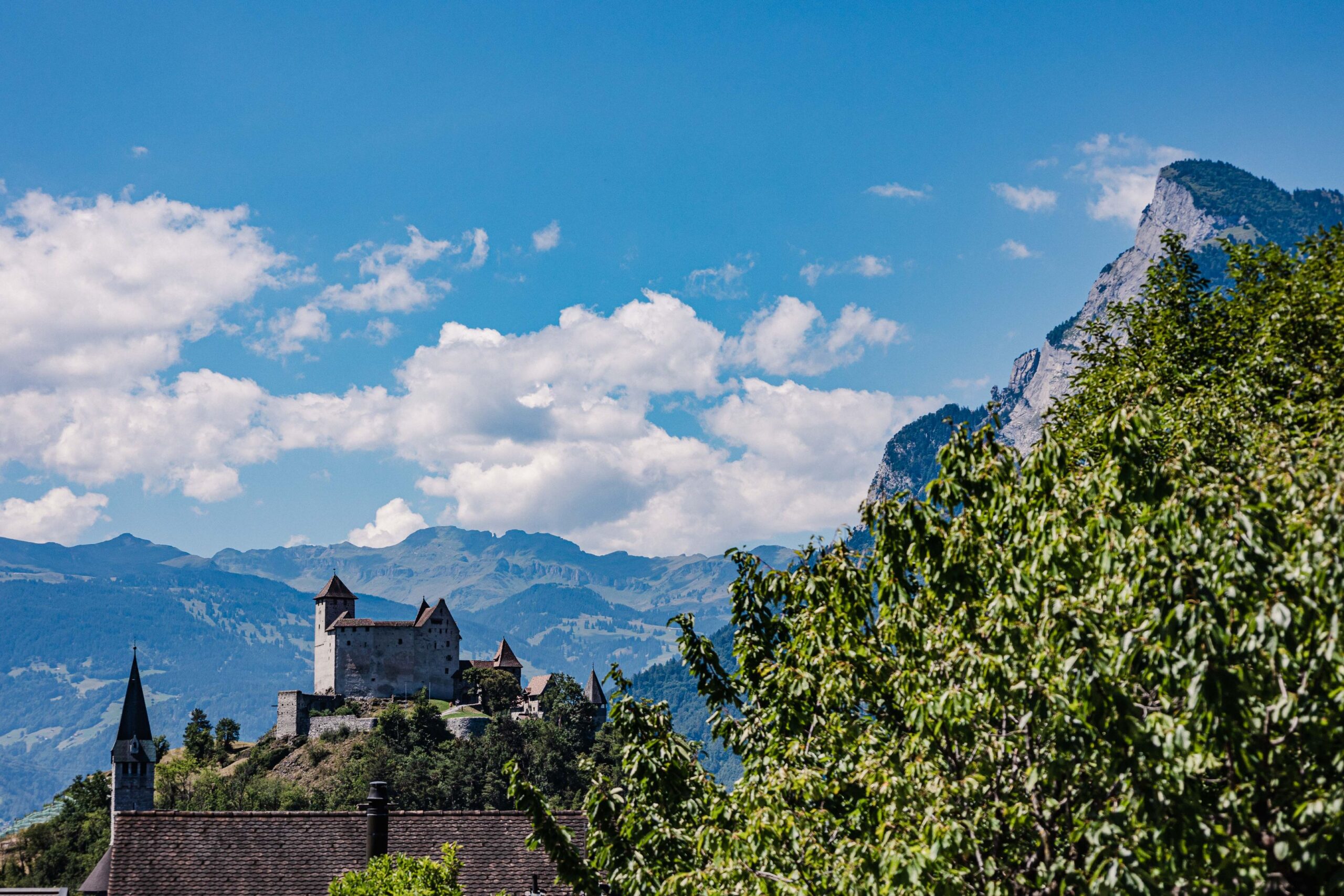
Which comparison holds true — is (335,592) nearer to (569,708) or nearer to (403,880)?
(569,708)

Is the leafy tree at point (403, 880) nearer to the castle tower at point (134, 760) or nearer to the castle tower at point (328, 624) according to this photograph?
the castle tower at point (134, 760)

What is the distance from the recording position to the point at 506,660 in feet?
502

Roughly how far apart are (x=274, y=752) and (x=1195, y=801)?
124 m

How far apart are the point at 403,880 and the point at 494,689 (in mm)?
114579

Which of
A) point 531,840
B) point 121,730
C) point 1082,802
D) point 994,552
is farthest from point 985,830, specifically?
point 121,730

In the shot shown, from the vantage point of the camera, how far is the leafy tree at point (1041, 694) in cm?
931

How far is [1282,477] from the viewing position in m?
9.87

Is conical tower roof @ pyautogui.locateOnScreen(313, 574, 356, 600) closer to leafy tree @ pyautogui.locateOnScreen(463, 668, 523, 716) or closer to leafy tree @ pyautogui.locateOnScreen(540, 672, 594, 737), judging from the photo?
leafy tree @ pyautogui.locateOnScreen(463, 668, 523, 716)

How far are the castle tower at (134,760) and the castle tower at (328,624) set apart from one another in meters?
42.3

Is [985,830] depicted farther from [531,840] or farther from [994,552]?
[531,840]

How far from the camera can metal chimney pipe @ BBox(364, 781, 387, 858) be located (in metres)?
29.0

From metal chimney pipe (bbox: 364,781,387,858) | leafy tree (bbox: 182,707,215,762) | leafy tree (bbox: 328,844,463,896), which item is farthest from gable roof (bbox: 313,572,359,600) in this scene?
leafy tree (bbox: 328,844,463,896)

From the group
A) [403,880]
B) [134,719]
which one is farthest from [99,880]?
[134,719]

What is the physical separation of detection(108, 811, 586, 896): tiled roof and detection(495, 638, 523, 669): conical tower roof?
11719cm
